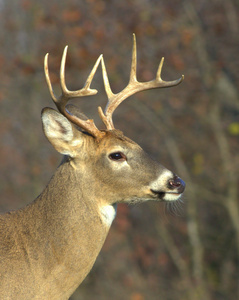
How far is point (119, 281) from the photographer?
41.7 feet

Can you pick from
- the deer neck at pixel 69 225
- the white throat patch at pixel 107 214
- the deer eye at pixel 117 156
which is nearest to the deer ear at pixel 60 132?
the deer neck at pixel 69 225

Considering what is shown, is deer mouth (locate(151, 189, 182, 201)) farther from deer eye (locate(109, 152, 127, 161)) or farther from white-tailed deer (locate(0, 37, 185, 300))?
deer eye (locate(109, 152, 127, 161))

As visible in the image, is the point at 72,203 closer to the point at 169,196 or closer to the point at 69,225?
the point at 69,225

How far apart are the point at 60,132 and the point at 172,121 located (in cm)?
726

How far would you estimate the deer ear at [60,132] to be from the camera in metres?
4.83

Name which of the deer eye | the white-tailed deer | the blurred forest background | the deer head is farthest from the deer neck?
the blurred forest background

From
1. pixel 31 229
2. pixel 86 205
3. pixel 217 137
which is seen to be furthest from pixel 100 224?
pixel 217 137

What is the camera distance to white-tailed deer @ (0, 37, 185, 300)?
Result: 4.54 meters

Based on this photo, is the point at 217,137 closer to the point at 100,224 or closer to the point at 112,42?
the point at 112,42

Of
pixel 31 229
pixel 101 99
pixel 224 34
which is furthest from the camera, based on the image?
pixel 101 99

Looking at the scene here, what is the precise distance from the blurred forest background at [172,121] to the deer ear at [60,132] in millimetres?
5538

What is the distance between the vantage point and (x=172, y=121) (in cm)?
1198

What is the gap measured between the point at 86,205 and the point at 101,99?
764cm

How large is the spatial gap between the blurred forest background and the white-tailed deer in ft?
17.8
